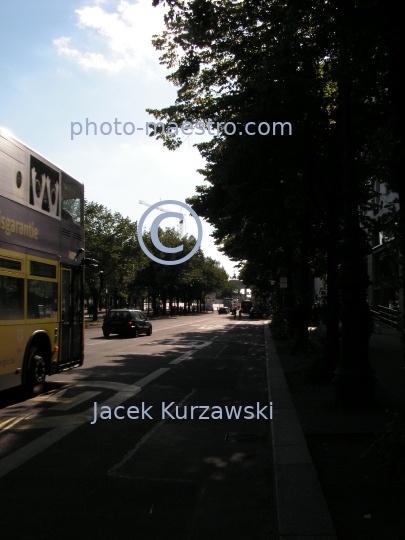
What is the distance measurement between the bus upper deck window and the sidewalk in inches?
214

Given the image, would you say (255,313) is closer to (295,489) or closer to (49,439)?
(49,439)

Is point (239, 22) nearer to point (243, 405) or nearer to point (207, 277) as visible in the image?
point (243, 405)

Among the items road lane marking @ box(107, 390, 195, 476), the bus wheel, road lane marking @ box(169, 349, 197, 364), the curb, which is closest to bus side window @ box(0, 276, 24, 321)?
the bus wheel

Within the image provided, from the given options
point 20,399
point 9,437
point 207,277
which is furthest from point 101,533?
point 207,277

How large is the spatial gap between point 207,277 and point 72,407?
3912 inches

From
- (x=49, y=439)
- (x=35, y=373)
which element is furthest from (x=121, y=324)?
(x=49, y=439)

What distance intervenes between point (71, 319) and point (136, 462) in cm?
603

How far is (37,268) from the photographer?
31.0 ft

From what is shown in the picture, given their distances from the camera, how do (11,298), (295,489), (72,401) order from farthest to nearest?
1. (72,401)
2. (11,298)
3. (295,489)

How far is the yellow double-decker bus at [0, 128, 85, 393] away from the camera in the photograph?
8281 millimetres

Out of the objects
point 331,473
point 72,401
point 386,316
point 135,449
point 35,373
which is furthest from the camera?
point 386,316

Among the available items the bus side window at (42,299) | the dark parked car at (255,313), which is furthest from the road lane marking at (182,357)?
the dark parked car at (255,313)

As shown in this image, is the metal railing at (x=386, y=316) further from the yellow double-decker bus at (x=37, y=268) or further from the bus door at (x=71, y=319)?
the yellow double-decker bus at (x=37, y=268)

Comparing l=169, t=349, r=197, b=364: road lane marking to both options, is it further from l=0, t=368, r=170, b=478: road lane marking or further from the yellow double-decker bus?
l=0, t=368, r=170, b=478: road lane marking
